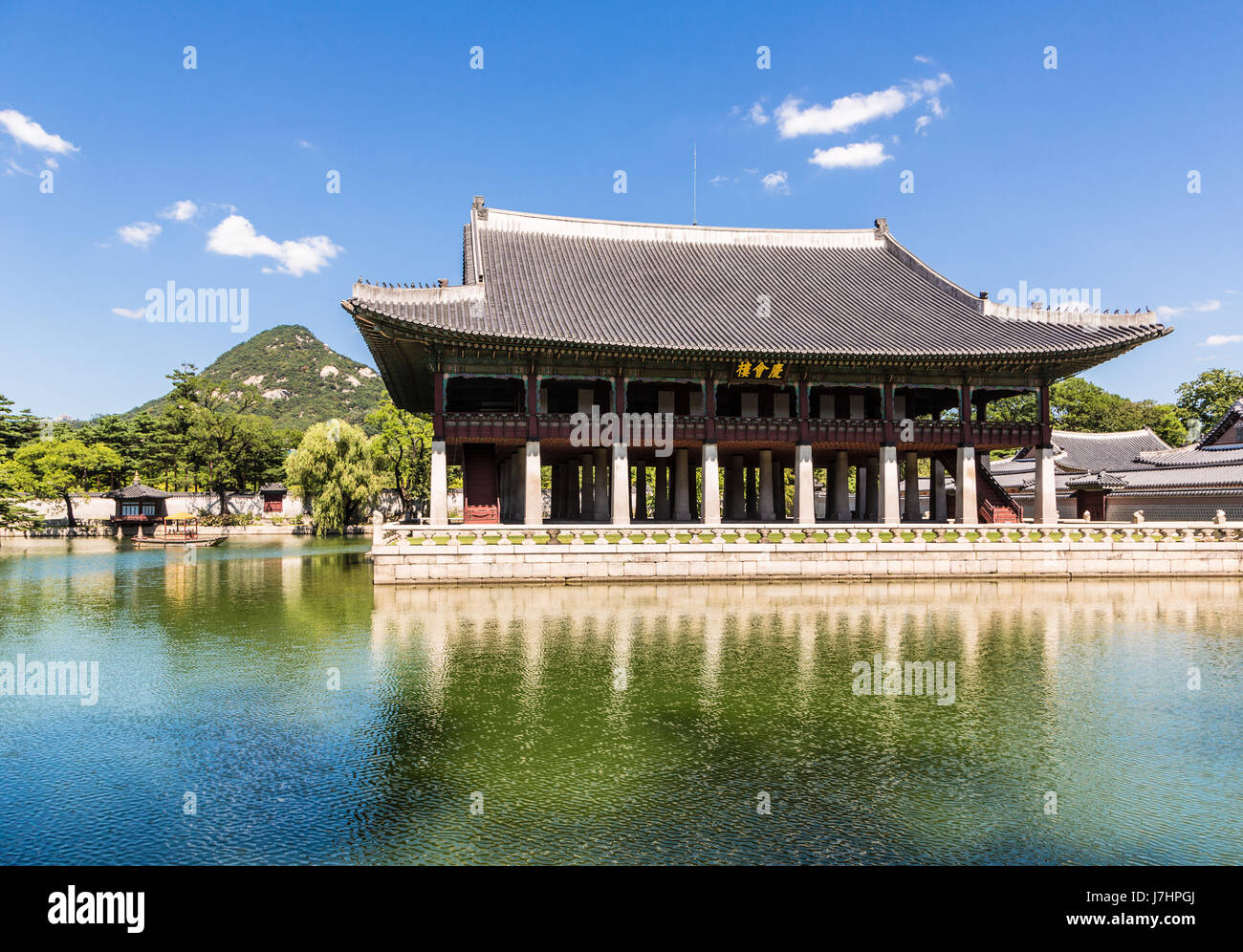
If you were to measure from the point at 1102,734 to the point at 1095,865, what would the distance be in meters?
4.63

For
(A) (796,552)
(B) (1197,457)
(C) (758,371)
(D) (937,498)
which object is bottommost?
(A) (796,552)

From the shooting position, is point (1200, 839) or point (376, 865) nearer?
point (376, 865)

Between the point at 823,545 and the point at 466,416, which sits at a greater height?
the point at 466,416

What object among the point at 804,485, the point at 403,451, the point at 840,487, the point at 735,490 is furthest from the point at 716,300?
the point at 403,451

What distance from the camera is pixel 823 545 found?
28.4 m

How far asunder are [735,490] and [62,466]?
208 ft

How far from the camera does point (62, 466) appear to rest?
68.0 metres

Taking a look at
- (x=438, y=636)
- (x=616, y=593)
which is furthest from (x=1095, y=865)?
(x=616, y=593)

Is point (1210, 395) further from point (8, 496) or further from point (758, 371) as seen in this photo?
point (8, 496)

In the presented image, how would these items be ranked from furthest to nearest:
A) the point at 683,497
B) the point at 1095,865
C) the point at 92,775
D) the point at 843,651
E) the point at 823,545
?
the point at 683,497 → the point at 823,545 → the point at 843,651 → the point at 92,775 → the point at 1095,865

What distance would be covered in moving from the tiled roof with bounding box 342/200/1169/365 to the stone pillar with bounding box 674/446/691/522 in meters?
6.63

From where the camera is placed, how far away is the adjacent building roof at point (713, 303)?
30375 millimetres
